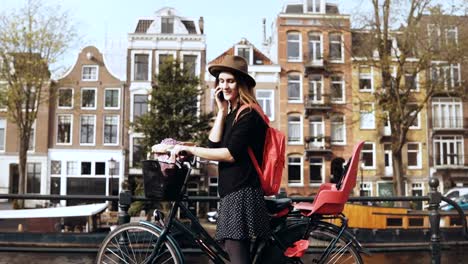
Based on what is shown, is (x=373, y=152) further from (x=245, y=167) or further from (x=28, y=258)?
(x=245, y=167)

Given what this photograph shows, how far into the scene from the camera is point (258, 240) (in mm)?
3131

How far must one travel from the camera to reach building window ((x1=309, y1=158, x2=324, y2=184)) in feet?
98.5

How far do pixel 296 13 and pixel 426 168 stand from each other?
12262 mm

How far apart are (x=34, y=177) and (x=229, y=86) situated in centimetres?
2888

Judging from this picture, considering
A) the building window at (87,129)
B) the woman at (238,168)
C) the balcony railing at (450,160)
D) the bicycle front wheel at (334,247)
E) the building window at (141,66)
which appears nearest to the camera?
the woman at (238,168)

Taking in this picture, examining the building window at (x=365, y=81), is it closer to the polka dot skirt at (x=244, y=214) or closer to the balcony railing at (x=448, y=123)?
the balcony railing at (x=448, y=123)

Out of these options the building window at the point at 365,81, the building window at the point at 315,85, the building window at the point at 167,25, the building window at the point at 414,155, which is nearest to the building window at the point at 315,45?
the building window at the point at 315,85

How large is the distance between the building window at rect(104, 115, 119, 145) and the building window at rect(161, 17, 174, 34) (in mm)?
5953

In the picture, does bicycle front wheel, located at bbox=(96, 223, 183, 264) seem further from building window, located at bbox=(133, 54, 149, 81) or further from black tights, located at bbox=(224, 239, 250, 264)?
building window, located at bbox=(133, 54, 149, 81)

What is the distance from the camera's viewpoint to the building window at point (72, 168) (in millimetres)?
29312

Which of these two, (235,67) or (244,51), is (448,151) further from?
(235,67)

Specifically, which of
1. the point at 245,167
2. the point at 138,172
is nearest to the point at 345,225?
the point at 245,167

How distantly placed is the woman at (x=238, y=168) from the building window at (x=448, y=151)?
30.2 m

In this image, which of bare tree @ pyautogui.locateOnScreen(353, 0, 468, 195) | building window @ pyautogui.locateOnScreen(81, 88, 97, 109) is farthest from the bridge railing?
building window @ pyautogui.locateOnScreen(81, 88, 97, 109)
